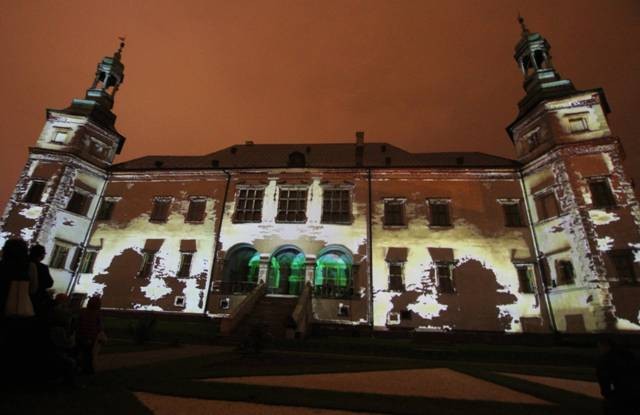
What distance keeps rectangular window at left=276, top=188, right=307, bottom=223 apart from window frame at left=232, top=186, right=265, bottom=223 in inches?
56.8

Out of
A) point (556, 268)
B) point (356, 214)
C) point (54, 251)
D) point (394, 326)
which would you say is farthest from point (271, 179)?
point (556, 268)

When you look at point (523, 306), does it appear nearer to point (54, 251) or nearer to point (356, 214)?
point (356, 214)

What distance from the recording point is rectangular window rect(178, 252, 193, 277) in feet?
74.0

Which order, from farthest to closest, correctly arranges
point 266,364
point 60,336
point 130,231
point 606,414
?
point 130,231, point 266,364, point 60,336, point 606,414

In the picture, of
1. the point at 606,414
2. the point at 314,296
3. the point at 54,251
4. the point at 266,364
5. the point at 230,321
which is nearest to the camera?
the point at 606,414

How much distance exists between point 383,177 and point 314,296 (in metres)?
9.75

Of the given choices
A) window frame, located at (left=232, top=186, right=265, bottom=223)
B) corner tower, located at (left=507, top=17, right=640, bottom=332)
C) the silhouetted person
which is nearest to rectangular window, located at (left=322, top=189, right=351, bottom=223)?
window frame, located at (left=232, top=186, right=265, bottom=223)

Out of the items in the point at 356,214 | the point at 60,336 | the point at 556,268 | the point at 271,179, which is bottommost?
the point at 60,336

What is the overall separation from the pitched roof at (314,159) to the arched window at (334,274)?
6592mm

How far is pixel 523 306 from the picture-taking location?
64.0 feet

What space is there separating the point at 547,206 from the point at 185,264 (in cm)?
2376

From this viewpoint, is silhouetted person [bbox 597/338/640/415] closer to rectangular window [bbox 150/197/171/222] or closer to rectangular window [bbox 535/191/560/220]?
rectangular window [bbox 535/191/560/220]

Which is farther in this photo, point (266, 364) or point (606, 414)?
point (266, 364)

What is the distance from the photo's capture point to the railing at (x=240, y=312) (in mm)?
15148
